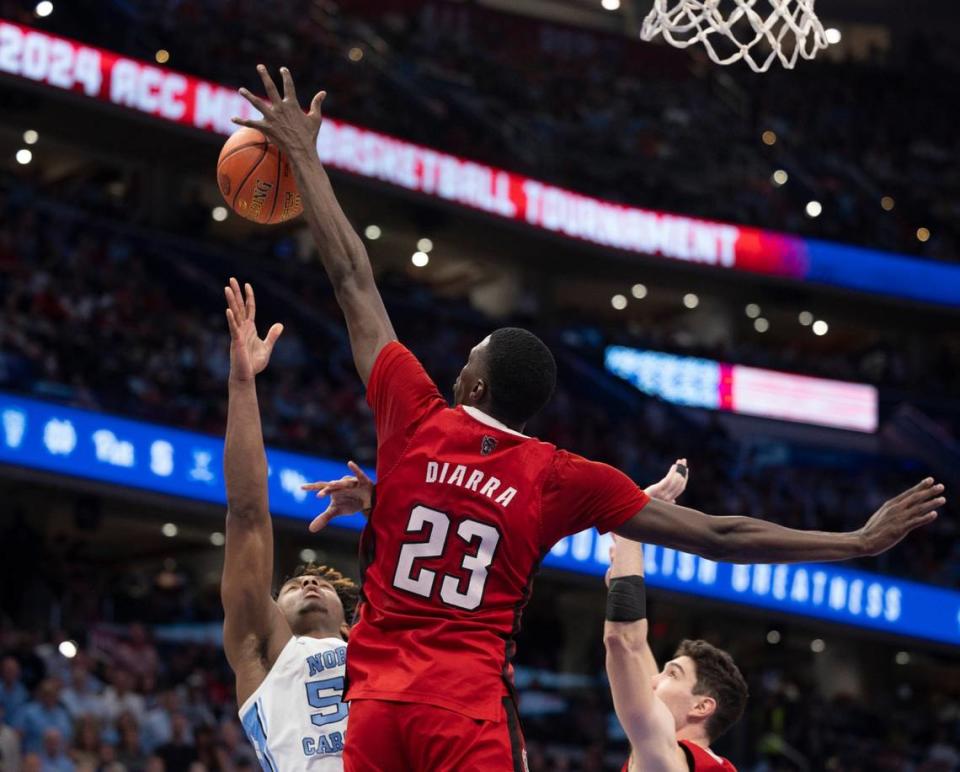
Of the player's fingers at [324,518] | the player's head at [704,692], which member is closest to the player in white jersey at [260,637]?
the player's fingers at [324,518]

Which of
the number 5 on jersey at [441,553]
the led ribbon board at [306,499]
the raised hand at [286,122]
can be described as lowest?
the number 5 on jersey at [441,553]

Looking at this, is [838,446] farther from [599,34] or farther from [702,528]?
[702,528]

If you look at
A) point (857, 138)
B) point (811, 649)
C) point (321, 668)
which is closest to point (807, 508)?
point (811, 649)

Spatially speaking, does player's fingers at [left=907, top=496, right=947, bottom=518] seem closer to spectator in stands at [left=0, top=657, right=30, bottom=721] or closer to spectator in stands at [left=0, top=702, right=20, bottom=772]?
spectator in stands at [left=0, top=702, right=20, bottom=772]

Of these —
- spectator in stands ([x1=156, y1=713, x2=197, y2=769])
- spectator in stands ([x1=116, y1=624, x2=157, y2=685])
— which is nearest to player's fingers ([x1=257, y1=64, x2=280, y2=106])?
spectator in stands ([x1=156, y1=713, x2=197, y2=769])

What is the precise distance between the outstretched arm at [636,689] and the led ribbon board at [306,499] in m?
9.63

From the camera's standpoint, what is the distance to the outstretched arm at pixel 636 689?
4.48 metres

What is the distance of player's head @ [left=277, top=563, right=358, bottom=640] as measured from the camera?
474cm

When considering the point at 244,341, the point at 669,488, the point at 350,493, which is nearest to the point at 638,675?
the point at 669,488

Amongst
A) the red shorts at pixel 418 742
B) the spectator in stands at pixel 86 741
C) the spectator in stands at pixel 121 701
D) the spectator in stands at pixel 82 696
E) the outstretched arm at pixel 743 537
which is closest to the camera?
the red shorts at pixel 418 742

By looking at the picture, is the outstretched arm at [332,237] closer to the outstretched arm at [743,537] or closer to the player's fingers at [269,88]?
the player's fingers at [269,88]

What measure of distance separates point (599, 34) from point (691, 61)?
82.4 inches

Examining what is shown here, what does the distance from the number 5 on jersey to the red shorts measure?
0.27 m

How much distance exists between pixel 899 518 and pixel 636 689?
110 centimetres
